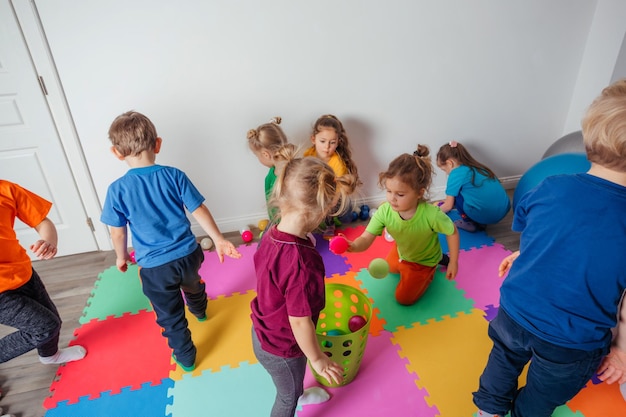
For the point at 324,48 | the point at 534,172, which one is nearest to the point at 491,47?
the point at 534,172

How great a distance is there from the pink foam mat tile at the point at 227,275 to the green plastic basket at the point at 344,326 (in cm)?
66

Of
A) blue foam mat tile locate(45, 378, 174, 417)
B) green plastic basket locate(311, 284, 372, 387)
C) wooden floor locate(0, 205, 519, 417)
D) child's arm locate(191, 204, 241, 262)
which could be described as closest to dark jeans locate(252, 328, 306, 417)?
green plastic basket locate(311, 284, 372, 387)

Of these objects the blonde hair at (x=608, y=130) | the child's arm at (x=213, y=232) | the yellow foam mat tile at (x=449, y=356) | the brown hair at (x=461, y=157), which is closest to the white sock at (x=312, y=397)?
the yellow foam mat tile at (x=449, y=356)

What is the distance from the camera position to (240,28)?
7.79 ft

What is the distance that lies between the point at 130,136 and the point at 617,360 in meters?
1.91

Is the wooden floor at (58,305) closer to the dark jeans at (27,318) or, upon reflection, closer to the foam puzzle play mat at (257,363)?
the foam puzzle play mat at (257,363)

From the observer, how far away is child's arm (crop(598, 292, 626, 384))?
3.69ft

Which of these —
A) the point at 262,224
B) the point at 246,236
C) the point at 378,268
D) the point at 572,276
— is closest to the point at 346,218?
the point at 262,224

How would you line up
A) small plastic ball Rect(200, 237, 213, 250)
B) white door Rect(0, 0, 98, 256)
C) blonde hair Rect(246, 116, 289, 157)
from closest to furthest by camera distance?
white door Rect(0, 0, 98, 256)
blonde hair Rect(246, 116, 289, 157)
small plastic ball Rect(200, 237, 213, 250)

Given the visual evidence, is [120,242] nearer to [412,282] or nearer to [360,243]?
[360,243]

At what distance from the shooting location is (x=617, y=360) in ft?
3.83

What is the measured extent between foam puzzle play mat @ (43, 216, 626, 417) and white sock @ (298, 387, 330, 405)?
0.09 feet

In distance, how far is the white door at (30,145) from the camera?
7.20 feet

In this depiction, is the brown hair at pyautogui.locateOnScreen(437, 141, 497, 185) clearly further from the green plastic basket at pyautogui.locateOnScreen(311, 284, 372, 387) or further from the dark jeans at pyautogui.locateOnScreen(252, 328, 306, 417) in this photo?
the dark jeans at pyautogui.locateOnScreen(252, 328, 306, 417)
